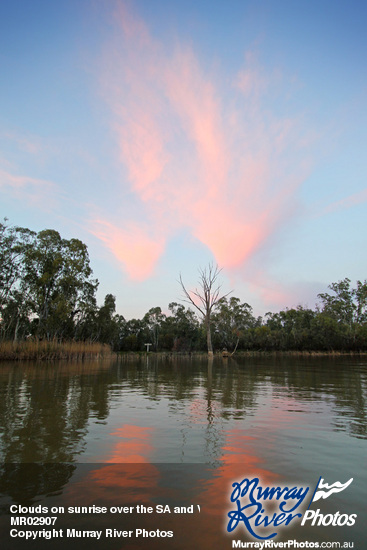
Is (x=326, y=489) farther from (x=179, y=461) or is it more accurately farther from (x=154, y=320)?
(x=154, y=320)

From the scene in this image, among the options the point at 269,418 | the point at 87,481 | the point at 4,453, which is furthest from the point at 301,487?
the point at 4,453

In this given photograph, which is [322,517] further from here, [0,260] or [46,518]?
[0,260]

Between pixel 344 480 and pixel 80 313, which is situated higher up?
pixel 80 313

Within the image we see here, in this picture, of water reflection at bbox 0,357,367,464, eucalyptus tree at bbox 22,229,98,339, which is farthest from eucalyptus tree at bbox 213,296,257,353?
water reflection at bbox 0,357,367,464

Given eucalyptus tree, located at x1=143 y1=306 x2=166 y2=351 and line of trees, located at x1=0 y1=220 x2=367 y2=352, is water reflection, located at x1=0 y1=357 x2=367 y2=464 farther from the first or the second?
eucalyptus tree, located at x1=143 y1=306 x2=166 y2=351

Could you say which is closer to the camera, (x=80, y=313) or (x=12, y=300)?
(x=12, y=300)

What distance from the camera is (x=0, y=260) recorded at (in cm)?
3500

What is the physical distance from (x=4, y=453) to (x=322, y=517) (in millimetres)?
3338

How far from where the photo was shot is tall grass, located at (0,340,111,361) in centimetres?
2386
